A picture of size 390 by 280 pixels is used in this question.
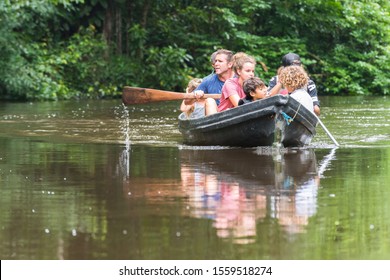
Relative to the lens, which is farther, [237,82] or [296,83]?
[237,82]

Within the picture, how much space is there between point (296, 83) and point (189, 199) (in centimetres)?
507

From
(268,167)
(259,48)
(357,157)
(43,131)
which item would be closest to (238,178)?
(268,167)

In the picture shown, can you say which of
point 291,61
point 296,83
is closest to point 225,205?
point 296,83

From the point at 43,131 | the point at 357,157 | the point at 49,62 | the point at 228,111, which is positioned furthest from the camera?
the point at 49,62

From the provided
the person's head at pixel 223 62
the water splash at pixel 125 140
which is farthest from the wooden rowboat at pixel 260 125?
the water splash at pixel 125 140

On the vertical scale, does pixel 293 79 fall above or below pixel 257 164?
above

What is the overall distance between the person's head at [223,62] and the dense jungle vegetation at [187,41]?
42.5ft

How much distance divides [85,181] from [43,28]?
777 inches

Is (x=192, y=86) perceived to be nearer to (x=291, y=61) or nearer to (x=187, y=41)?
(x=291, y=61)

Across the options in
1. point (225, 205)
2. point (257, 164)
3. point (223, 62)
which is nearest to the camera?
point (225, 205)

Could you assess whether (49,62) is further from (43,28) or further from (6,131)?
(6,131)

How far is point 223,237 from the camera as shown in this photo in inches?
288

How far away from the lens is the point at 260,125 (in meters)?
13.4

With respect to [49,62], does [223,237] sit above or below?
below
